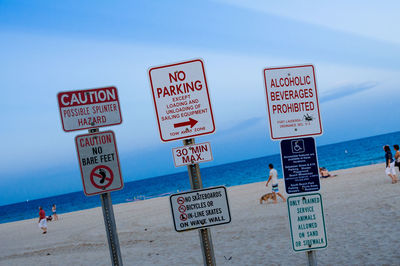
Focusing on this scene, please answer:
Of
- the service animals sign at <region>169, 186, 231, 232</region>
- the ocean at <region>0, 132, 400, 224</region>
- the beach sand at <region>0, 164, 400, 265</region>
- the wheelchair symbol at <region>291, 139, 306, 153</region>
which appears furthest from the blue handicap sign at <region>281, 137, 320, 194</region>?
the ocean at <region>0, 132, 400, 224</region>

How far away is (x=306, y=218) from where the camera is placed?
349 centimetres

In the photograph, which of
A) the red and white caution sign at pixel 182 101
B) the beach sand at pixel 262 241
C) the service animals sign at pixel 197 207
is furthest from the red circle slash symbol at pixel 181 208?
the beach sand at pixel 262 241

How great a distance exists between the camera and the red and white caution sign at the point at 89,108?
12.4ft

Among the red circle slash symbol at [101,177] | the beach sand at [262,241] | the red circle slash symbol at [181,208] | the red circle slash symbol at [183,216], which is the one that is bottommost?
the beach sand at [262,241]

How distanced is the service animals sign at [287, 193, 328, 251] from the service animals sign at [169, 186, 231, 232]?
626 millimetres

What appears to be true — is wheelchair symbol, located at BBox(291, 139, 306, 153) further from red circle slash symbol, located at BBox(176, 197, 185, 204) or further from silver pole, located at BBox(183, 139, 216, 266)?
red circle slash symbol, located at BBox(176, 197, 185, 204)

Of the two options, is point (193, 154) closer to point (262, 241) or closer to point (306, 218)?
point (306, 218)

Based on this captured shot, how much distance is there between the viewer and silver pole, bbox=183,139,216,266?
10.9ft

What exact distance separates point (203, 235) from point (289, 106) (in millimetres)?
1406

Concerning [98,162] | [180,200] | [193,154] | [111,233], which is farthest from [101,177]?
[193,154]

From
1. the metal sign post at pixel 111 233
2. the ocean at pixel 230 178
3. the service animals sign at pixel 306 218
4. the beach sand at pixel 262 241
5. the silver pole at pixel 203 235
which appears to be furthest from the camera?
the ocean at pixel 230 178

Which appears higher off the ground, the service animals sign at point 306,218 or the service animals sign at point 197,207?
the service animals sign at point 197,207

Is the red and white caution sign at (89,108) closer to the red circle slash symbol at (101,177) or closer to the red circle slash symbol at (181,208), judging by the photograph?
the red circle slash symbol at (101,177)

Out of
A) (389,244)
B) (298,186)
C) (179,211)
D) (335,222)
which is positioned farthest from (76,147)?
(335,222)
